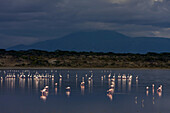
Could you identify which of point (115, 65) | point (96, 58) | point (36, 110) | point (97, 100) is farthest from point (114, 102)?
point (96, 58)

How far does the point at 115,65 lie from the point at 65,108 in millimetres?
75977

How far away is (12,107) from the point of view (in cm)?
2505

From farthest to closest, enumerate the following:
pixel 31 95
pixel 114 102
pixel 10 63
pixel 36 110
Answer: pixel 10 63, pixel 31 95, pixel 114 102, pixel 36 110

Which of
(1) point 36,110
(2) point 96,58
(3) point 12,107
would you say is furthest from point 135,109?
(2) point 96,58

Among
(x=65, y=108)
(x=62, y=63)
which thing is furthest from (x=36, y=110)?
(x=62, y=63)

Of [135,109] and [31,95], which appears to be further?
[31,95]

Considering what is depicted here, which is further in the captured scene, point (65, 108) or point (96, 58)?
point (96, 58)

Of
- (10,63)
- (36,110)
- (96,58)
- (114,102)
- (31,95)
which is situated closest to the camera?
(36,110)

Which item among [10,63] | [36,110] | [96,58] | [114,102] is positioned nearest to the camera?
[36,110]

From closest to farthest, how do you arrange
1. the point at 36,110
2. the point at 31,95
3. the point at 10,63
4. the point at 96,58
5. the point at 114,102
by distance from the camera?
the point at 36,110 → the point at 114,102 → the point at 31,95 → the point at 10,63 → the point at 96,58

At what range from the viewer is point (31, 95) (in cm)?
3191

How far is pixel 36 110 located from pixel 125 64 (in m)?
78.5

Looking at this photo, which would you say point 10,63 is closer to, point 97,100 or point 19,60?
point 19,60

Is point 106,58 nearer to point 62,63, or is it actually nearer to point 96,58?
point 96,58
